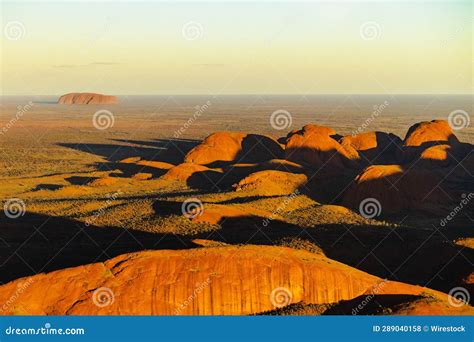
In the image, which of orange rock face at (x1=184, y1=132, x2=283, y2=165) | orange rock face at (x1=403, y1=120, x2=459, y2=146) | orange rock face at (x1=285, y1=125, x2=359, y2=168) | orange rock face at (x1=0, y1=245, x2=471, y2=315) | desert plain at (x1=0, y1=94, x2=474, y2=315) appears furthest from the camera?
orange rock face at (x1=403, y1=120, x2=459, y2=146)

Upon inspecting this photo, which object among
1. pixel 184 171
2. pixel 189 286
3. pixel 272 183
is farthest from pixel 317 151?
pixel 189 286

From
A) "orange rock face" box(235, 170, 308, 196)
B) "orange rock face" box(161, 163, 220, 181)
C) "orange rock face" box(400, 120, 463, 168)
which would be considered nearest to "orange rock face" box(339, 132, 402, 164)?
"orange rock face" box(400, 120, 463, 168)

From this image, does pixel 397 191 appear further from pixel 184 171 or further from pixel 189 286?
pixel 189 286

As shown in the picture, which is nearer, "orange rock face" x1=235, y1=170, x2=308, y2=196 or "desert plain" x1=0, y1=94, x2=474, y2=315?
"desert plain" x1=0, y1=94, x2=474, y2=315

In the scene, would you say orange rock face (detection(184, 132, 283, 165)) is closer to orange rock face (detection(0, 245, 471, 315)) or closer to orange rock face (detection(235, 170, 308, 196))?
orange rock face (detection(235, 170, 308, 196))

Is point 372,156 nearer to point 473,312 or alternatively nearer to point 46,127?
point 473,312

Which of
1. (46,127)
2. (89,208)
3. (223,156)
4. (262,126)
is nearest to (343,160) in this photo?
(223,156)
